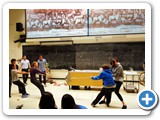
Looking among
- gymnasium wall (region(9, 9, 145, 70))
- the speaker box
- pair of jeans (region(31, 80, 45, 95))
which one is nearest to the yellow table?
gymnasium wall (region(9, 9, 145, 70))

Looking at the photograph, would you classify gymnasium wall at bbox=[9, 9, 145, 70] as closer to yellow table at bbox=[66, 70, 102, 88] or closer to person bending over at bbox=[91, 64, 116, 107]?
yellow table at bbox=[66, 70, 102, 88]

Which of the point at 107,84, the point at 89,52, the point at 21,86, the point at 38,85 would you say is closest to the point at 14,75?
the point at 21,86

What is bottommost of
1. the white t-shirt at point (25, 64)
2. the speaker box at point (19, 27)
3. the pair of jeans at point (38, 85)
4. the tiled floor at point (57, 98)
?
the tiled floor at point (57, 98)

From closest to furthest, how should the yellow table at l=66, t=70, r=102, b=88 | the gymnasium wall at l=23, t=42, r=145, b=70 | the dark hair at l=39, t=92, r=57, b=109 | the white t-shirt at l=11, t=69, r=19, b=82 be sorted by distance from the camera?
1. the dark hair at l=39, t=92, r=57, b=109
2. the white t-shirt at l=11, t=69, r=19, b=82
3. the yellow table at l=66, t=70, r=102, b=88
4. the gymnasium wall at l=23, t=42, r=145, b=70

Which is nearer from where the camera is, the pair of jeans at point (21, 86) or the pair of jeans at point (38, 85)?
the pair of jeans at point (21, 86)

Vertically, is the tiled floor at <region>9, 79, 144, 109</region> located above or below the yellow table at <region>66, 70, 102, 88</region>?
below

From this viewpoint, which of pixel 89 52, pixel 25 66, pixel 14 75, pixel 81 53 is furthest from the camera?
pixel 81 53

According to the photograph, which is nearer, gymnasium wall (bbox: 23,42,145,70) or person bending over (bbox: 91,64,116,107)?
person bending over (bbox: 91,64,116,107)

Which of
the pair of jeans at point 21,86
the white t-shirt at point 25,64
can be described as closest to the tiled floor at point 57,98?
the pair of jeans at point 21,86

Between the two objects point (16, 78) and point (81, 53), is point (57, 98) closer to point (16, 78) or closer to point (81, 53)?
point (16, 78)

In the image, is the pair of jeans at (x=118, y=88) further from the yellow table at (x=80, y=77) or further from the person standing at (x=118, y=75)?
the yellow table at (x=80, y=77)

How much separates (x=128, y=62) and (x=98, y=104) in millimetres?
1396
